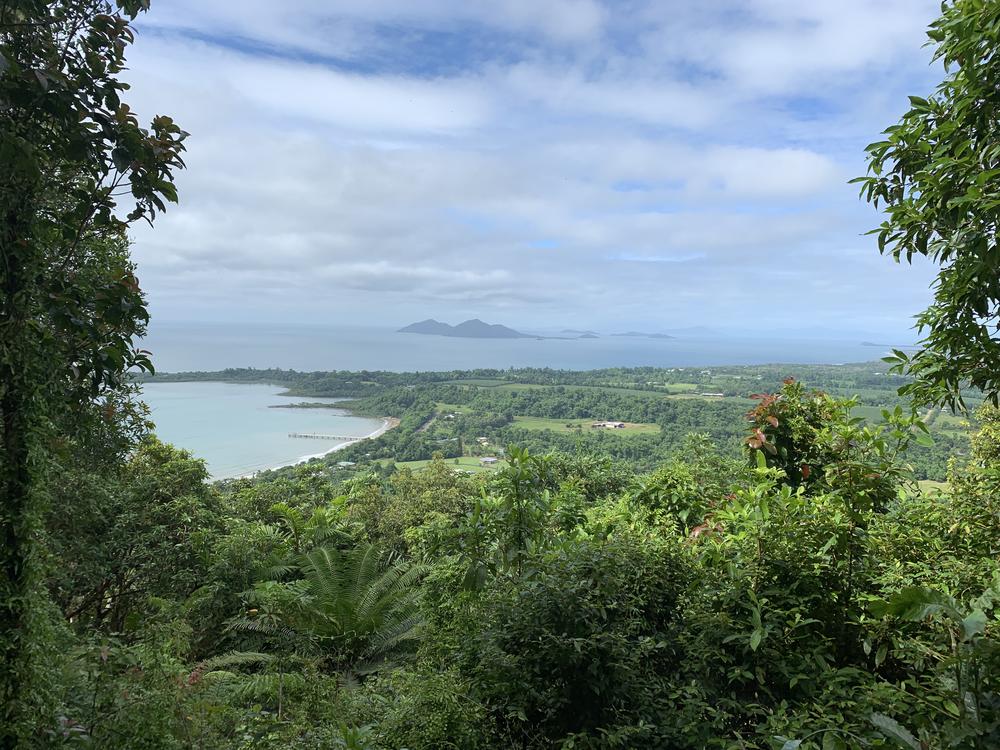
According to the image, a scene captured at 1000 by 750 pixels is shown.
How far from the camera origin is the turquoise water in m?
16.2

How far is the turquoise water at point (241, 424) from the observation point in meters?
16.2

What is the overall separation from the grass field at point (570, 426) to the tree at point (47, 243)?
41.7ft

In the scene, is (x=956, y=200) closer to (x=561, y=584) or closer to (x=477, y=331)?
(x=561, y=584)

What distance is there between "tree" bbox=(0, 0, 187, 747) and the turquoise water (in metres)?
11.7

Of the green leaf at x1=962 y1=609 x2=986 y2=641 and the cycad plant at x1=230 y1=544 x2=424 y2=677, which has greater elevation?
the green leaf at x1=962 y1=609 x2=986 y2=641

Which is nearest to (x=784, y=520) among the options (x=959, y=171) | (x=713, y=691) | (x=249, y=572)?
(x=713, y=691)

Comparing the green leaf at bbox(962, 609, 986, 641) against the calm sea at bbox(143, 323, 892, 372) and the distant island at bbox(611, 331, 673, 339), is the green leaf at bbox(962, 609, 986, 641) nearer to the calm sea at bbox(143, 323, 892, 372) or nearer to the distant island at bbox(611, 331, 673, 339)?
the calm sea at bbox(143, 323, 892, 372)

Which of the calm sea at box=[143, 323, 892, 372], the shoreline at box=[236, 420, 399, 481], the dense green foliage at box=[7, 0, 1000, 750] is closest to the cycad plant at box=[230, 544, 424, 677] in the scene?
the dense green foliage at box=[7, 0, 1000, 750]

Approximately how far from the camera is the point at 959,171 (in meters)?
2.00

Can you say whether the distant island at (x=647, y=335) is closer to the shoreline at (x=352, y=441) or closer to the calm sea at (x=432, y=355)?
the calm sea at (x=432, y=355)

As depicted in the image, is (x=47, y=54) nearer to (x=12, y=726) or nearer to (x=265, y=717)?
(x=12, y=726)

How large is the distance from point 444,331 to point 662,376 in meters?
84.4

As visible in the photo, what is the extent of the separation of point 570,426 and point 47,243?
18217mm

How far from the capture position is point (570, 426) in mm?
19328
